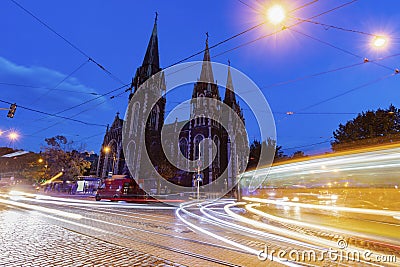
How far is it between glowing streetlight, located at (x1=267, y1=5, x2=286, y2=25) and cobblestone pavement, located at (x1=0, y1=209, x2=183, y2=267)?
26.4ft

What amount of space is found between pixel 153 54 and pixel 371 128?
49859 mm

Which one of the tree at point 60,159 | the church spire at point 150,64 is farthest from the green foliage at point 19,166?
the church spire at point 150,64

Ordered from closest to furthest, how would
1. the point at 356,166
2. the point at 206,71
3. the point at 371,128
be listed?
the point at 356,166 → the point at 371,128 → the point at 206,71

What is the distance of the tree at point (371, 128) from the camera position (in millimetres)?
24031

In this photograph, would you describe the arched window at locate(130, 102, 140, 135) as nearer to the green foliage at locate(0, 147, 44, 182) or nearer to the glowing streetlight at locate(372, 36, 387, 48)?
the green foliage at locate(0, 147, 44, 182)

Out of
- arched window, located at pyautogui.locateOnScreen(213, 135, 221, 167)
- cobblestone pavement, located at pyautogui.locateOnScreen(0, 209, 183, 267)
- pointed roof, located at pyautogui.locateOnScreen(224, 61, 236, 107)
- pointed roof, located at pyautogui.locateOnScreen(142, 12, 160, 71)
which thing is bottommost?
cobblestone pavement, located at pyautogui.locateOnScreen(0, 209, 183, 267)

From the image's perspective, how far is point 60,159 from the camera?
39562 mm

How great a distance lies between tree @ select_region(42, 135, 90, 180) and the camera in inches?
1544

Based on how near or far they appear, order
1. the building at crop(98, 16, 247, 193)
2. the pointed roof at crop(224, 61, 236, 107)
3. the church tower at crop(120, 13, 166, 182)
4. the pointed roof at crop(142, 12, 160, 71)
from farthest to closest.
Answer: the pointed roof at crop(224, 61, 236, 107) → the pointed roof at crop(142, 12, 160, 71) → the church tower at crop(120, 13, 166, 182) → the building at crop(98, 16, 247, 193)

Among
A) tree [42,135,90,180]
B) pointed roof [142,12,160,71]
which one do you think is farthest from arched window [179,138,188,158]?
tree [42,135,90,180]

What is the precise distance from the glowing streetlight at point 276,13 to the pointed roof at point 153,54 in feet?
174

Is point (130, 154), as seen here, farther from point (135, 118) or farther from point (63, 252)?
point (63, 252)

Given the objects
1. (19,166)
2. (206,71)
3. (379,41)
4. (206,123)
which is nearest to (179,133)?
(206,123)

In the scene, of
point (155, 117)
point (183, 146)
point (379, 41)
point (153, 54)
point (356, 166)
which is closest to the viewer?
point (379, 41)
